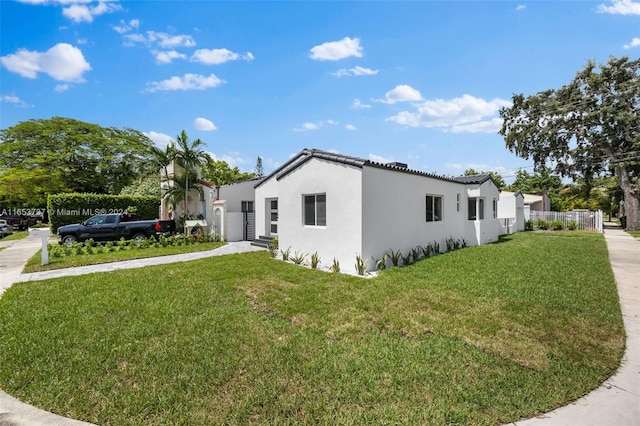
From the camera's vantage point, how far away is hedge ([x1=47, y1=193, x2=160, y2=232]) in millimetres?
20047

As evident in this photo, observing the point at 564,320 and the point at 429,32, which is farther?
the point at 429,32

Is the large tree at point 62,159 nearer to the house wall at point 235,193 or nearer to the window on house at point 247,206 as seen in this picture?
the house wall at point 235,193

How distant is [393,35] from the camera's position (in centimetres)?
1020

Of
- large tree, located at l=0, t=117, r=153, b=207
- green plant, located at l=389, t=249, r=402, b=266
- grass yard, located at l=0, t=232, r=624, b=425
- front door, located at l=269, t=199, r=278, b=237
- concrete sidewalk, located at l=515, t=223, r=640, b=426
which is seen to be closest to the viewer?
concrete sidewalk, located at l=515, t=223, r=640, b=426

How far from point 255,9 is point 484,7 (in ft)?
23.9

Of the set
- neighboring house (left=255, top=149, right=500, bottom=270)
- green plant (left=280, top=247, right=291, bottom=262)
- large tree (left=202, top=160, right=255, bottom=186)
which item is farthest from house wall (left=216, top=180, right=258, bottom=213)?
large tree (left=202, top=160, right=255, bottom=186)

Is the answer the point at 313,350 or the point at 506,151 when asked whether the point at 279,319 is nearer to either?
the point at 313,350

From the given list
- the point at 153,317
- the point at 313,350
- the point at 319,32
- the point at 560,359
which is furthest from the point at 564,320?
the point at 319,32

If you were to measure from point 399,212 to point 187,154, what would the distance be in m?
14.1

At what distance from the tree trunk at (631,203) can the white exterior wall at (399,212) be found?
80.7 ft

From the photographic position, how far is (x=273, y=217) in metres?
14.7

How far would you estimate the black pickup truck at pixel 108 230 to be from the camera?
14.0 m

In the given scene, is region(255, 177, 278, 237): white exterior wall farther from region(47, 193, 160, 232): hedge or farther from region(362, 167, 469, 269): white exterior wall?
region(47, 193, 160, 232): hedge

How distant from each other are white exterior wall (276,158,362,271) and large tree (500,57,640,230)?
96.9ft
